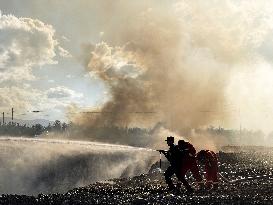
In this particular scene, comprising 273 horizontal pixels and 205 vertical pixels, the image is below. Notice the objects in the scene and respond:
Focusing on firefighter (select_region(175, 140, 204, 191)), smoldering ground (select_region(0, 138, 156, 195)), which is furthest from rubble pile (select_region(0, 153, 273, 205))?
smoldering ground (select_region(0, 138, 156, 195))

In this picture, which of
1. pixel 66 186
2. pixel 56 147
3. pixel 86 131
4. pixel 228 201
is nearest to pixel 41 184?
pixel 66 186

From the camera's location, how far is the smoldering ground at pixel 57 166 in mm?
28688

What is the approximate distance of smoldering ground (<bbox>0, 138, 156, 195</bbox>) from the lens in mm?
28688

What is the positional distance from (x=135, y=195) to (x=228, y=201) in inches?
160

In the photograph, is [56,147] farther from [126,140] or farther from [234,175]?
[126,140]

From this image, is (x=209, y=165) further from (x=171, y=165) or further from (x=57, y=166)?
(x=57, y=166)

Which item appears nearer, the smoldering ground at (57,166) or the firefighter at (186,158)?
the firefighter at (186,158)

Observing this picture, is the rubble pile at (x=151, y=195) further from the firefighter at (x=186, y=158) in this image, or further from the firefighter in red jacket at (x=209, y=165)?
the firefighter at (x=186, y=158)

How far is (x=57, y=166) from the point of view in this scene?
3152cm

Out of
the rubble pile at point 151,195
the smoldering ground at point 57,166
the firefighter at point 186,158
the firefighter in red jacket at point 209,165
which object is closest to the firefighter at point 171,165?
the firefighter at point 186,158

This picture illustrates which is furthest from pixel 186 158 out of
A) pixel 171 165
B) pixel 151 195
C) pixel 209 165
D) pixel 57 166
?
pixel 57 166

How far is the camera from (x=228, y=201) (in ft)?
55.2

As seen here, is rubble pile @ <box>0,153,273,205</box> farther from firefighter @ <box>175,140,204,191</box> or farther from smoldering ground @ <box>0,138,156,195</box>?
smoldering ground @ <box>0,138,156,195</box>

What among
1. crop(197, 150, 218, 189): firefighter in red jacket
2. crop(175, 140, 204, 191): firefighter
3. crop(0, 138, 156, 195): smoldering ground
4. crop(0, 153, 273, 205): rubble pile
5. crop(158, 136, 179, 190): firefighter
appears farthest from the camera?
crop(0, 138, 156, 195): smoldering ground
